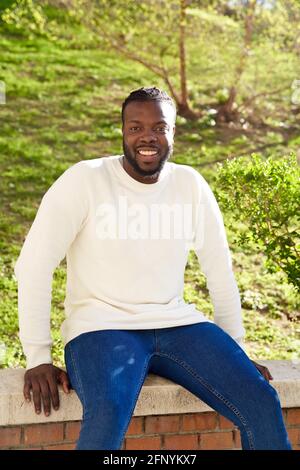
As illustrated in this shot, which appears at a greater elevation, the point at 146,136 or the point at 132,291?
the point at 146,136

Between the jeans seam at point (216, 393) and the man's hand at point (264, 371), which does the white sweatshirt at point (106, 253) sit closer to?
the jeans seam at point (216, 393)

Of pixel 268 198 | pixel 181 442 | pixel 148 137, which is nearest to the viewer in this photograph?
pixel 148 137

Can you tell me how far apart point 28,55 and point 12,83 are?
122cm

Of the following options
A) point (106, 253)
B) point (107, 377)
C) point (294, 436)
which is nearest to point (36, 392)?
point (107, 377)

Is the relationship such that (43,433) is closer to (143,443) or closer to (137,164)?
(143,443)

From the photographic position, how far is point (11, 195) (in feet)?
26.1

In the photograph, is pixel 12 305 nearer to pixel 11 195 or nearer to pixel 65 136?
pixel 11 195

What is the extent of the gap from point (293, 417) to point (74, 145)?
6.24 metres

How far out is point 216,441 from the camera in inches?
142

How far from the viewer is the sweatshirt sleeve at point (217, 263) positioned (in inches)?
142

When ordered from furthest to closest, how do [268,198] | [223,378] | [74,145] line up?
[74,145] → [268,198] → [223,378]

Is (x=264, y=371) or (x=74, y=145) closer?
(x=264, y=371)

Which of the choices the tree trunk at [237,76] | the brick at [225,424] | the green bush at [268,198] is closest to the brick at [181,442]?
the brick at [225,424]

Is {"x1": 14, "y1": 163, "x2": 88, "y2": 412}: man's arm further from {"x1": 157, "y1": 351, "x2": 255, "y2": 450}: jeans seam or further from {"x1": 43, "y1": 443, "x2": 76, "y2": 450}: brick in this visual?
{"x1": 157, "y1": 351, "x2": 255, "y2": 450}: jeans seam
